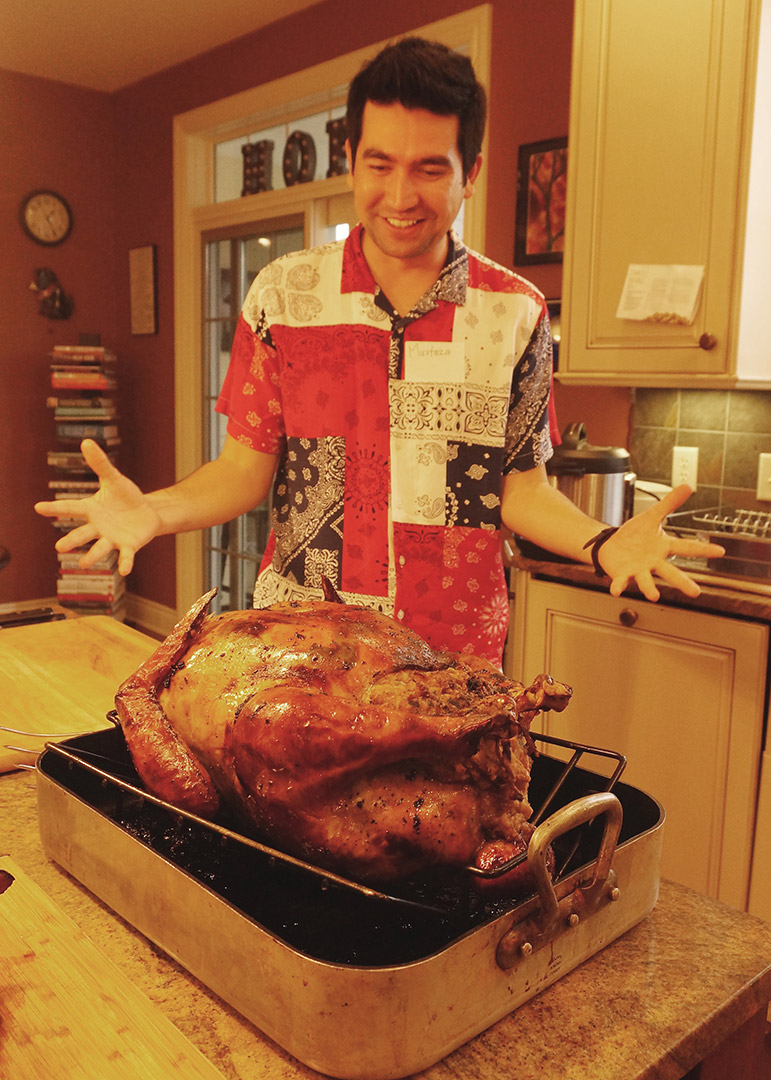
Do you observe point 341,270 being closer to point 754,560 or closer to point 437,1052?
point 754,560

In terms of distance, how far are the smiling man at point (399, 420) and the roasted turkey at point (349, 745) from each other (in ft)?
2.19

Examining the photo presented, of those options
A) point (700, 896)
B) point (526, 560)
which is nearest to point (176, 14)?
point (526, 560)

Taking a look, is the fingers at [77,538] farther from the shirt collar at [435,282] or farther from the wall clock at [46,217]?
the wall clock at [46,217]

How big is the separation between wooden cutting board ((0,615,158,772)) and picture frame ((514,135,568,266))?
6.72 ft

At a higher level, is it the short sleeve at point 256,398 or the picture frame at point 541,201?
the picture frame at point 541,201

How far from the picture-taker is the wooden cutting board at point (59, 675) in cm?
127

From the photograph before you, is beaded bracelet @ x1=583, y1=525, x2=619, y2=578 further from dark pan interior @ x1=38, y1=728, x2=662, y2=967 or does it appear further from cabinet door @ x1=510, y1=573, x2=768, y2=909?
cabinet door @ x1=510, y1=573, x2=768, y2=909

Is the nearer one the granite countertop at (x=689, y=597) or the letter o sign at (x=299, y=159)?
the granite countertop at (x=689, y=597)

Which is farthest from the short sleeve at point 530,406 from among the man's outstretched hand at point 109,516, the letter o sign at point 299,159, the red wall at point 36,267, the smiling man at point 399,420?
the red wall at point 36,267

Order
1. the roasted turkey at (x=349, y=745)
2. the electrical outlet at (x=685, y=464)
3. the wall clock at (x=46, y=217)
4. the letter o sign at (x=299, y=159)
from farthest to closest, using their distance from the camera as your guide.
Answer: the wall clock at (x=46, y=217) < the letter o sign at (x=299, y=159) < the electrical outlet at (x=685, y=464) < the roasted turkey at (x=349, y=745)

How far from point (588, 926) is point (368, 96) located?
125 centimetres

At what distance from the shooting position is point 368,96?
4.77 ft

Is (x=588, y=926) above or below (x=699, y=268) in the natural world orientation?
below

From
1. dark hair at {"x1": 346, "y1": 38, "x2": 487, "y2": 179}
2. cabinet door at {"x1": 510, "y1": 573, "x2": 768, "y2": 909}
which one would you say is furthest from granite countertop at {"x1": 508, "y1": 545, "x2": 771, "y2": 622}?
dark hair at {"x1": 346, "y1": 38, "x2": 487, "y2": 179}
